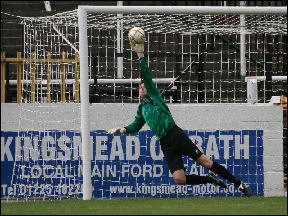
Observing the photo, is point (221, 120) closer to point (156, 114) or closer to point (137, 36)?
point (156, 114)

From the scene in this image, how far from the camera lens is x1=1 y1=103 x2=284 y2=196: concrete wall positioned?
13203 millimetres

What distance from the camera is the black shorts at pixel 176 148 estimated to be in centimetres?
1142

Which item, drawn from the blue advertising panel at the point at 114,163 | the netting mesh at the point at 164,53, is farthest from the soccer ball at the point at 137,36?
the blue advertising panel at the point at 114,163

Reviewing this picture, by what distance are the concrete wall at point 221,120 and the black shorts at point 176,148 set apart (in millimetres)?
1836

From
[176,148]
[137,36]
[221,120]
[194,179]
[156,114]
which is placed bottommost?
[194,179]

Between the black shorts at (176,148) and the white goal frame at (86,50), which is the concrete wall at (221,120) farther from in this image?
the black shorts at (176,148)

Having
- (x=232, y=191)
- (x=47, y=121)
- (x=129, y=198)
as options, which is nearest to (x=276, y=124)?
(x=232, y=191)

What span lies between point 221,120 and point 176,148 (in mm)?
2028

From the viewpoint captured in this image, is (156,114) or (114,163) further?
(114,163)

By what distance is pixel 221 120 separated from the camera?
13.3 metres

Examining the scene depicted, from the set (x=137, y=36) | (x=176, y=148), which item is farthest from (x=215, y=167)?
(x=137, y=36)

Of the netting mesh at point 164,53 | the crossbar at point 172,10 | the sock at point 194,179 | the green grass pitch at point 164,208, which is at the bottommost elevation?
the green grass pitch at point 164,208

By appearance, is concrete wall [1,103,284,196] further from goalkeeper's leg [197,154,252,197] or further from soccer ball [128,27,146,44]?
soccer ball [128,27,146,44]

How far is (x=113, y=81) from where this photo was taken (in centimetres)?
1485
